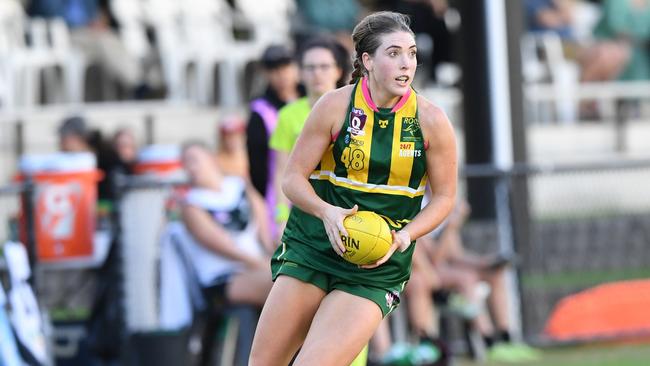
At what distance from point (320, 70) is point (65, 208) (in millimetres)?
3179

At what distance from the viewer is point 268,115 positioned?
8.66 m

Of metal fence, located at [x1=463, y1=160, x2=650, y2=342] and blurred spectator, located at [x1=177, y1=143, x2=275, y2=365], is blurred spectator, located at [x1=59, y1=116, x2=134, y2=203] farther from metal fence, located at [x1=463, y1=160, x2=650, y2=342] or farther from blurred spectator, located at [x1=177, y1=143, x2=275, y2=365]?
metal fence, located at [x1=463, y1=160, x2=650, y2=342]

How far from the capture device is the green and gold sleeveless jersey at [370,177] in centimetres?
599

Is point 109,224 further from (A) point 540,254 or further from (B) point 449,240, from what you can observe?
(A) point 540,254

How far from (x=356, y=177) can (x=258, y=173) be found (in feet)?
8.74

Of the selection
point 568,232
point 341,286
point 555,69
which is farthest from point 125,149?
point 341,286

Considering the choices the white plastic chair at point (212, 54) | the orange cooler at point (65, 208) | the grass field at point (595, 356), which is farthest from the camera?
the white plastic chair at point (212, 54)

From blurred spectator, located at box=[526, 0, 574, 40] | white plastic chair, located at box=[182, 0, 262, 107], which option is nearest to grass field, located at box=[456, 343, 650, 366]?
white plastic chair, located at box=[182, 0, 262, 107]

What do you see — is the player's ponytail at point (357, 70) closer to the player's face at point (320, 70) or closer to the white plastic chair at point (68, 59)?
the player's face at point (320, 70)

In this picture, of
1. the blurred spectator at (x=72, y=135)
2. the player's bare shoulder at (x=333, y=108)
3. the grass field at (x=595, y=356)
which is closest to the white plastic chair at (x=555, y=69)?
the grass field at (x=595, y=356)

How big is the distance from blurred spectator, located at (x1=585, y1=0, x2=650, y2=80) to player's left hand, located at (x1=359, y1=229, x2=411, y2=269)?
1361 cm

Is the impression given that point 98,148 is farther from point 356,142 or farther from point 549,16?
point 549,16

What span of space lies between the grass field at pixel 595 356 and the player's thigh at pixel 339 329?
16.8 ft

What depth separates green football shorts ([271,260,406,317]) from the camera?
20.0 ft
